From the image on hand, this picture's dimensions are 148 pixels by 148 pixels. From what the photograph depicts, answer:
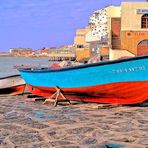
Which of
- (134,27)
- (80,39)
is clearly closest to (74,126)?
(134,27)

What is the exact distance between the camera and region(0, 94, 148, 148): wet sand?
6977 millimetres

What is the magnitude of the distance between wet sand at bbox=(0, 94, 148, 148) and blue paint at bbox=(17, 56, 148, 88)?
33.8 inches

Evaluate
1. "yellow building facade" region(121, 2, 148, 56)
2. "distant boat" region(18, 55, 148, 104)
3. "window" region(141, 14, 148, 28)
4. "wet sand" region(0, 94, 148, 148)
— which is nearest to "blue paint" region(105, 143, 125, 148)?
"wet sand" region(0, 94, 148, 148)

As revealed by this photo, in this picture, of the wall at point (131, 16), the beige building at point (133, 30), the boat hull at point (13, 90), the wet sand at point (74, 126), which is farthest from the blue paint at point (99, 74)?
the wall at point (131, 16)

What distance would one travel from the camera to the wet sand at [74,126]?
698 cm

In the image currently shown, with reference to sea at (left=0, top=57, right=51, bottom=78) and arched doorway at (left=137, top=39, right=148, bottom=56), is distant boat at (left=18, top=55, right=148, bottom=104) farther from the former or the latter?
arched doorway at (left=137, top=39, right=148, bottom=56)

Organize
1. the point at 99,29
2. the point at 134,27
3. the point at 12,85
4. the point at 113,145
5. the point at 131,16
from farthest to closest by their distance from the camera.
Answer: the point at 99,29, the point at 134,27, the point at 131,16, the point at 12,85, the point at 113,145

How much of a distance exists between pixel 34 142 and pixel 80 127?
169cm

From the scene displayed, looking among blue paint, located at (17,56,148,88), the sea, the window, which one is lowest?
the sea

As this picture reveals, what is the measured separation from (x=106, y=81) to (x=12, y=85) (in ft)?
21.7

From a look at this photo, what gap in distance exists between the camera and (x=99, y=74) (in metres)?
11.8

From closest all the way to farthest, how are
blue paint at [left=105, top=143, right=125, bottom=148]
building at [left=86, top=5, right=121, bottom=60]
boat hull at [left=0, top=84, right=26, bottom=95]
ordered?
1. blue paint at [left=105, top=143, right=125, bottom=148]
2. boat hull at [left=0, top=84, right=26, bottom=95]
3. building at [left=86, top=5, right=121, bottom=60]

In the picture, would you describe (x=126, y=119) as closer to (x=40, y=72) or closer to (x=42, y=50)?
(x=40, y=72)

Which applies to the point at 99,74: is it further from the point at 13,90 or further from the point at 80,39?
the point at 80,39
